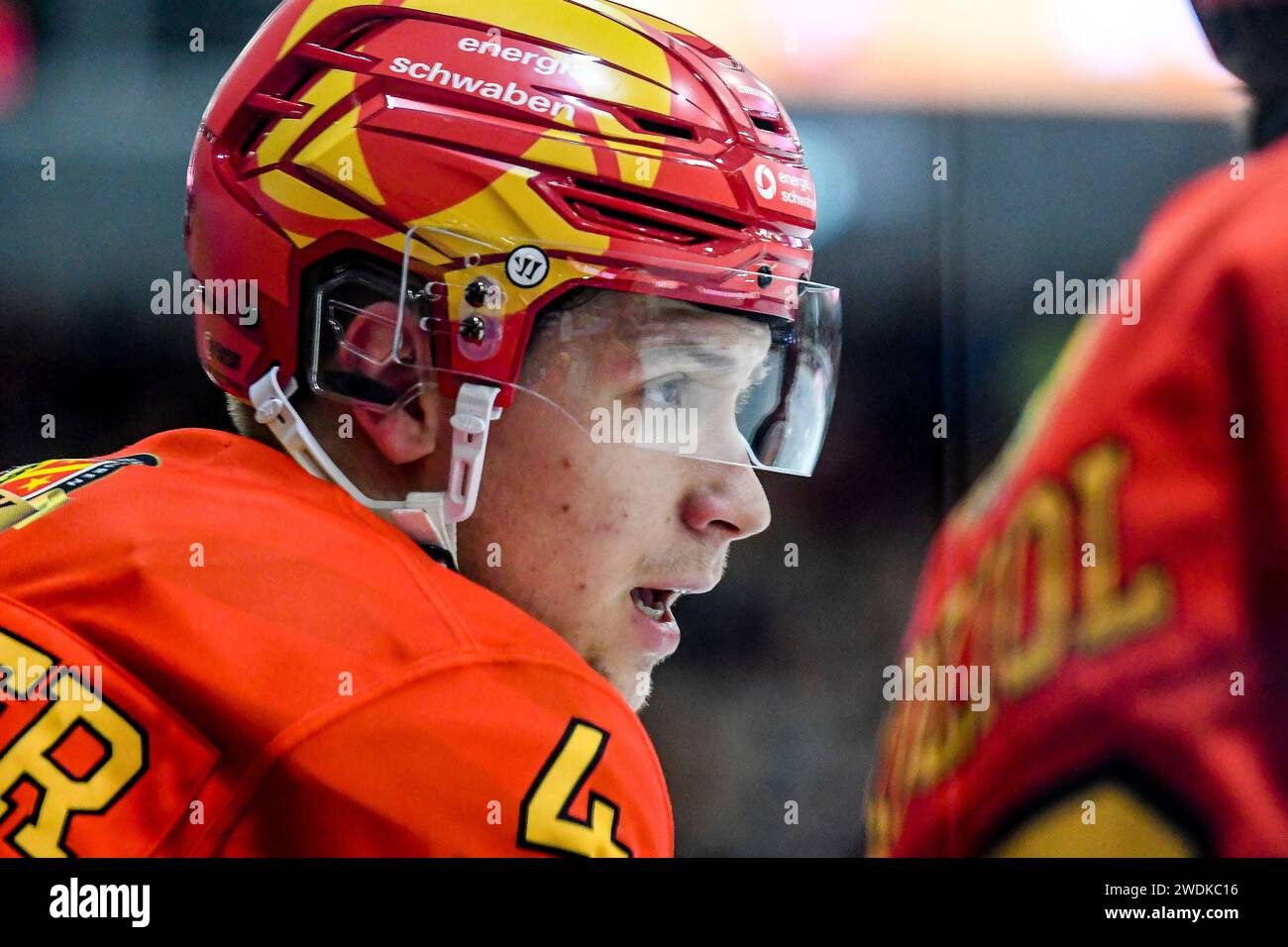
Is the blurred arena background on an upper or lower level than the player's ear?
upper

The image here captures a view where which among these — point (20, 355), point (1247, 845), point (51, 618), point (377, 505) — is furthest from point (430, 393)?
point (1247, 845)

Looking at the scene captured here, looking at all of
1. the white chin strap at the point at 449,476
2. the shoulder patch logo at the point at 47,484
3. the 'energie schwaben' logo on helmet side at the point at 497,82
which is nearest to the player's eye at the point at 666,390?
the white chin strap at the point at 449,476

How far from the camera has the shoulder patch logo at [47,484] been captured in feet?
4.22

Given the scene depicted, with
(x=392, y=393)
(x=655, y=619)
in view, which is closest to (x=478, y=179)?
(x=392, y=393)

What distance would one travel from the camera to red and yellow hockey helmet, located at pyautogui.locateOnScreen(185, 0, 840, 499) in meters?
1.33

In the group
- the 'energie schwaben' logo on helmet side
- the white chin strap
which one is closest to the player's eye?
the white chin strap

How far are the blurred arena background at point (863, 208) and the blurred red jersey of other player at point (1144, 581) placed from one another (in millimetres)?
68

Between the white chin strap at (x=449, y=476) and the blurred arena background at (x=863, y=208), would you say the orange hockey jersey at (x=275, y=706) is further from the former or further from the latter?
the blurred arena background at (x=863, y=208)

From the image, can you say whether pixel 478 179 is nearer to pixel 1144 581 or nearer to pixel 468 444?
pixel 468 444

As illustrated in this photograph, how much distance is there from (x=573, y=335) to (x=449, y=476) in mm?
193

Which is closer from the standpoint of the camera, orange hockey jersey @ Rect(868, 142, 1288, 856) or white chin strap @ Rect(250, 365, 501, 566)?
white chin strap @ Rect(250, 365, 501, 566)

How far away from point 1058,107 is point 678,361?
851mm

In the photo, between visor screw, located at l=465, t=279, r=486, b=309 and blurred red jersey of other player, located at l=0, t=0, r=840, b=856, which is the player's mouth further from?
visor screw, located at l=465, t=279, r=486, b=309

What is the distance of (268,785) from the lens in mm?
1098
